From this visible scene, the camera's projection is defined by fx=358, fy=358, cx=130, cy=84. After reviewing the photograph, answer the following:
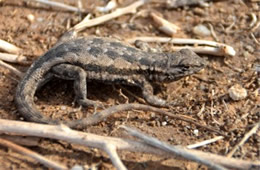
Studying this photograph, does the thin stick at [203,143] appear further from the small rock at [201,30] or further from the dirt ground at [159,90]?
the small rock at [201,30]

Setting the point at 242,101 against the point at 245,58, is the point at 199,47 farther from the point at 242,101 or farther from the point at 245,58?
the point at 242,101

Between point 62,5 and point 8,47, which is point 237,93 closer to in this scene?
point 62,5

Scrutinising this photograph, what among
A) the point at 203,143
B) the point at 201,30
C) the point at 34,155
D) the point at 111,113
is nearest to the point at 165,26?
the point at 201,30

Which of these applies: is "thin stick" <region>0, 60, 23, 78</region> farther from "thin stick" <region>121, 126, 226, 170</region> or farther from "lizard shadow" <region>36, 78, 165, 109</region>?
"thin stick" <region>121, 126, 226, 170</region>

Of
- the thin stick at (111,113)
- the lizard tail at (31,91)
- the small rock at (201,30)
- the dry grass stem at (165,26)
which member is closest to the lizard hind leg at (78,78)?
the lizard tail at (31,91)

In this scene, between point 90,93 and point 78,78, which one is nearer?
point 78,78

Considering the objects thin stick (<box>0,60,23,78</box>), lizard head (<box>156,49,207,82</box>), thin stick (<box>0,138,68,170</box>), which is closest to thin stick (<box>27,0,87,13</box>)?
thin stick (<box>0,60,23,78</box>)

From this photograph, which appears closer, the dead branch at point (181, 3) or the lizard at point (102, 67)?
the lizard at point (102, 67)
